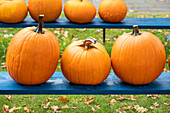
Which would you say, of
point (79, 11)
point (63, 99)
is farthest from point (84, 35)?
point (63, 99)

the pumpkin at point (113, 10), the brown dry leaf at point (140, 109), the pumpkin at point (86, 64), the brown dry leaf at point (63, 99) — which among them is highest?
the pumpkin at point (113, 10)

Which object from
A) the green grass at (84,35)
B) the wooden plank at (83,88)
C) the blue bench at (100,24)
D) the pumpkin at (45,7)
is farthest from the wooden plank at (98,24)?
the wooden plank at (83,88)

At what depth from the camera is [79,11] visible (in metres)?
3.32

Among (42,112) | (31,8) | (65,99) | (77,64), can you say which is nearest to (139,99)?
(65,99)

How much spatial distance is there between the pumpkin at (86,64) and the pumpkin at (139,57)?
0.12 m

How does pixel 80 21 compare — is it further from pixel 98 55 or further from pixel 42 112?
pixel 98 55

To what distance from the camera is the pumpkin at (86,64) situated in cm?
199

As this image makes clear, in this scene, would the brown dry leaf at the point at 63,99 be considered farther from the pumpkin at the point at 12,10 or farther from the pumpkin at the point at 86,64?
the pumpkin at the point at 12,10

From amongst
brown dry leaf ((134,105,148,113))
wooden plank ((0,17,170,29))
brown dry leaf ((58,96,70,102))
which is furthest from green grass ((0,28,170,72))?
brown dry leaf ((134,105,148,113))

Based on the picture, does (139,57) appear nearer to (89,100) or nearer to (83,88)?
(83,88)

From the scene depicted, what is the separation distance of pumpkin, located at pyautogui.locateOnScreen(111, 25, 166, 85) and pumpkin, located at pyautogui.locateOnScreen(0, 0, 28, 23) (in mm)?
1655

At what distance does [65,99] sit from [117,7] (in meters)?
1.28

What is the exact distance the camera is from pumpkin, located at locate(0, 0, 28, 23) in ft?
10.6

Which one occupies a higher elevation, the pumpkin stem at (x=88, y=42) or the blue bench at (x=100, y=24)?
the pumpkin stem at (x=88, y=42)
